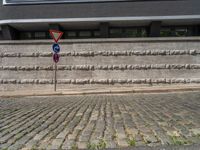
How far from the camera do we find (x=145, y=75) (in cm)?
1672

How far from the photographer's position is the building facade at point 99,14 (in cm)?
1947

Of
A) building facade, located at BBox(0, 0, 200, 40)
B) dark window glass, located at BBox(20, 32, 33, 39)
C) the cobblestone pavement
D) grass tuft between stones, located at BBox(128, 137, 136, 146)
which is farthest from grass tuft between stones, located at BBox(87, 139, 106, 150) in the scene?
dark window glass, located at BBox(20, 32, 33, 39)

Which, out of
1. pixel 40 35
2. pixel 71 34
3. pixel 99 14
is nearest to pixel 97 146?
pixel 99 14

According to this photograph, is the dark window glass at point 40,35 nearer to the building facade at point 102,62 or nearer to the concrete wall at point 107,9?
the concrete wall at point 107,9

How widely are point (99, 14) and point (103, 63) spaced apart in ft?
15.4

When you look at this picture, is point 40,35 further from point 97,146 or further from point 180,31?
point 97,146

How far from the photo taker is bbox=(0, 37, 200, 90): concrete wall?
16594 mm

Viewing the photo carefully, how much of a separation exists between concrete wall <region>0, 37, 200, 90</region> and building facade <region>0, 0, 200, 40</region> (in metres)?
3.28

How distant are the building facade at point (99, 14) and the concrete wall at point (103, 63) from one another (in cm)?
328

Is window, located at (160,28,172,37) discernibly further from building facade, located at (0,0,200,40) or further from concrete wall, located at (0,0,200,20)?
concrete wall, located at (0,0,200,20)

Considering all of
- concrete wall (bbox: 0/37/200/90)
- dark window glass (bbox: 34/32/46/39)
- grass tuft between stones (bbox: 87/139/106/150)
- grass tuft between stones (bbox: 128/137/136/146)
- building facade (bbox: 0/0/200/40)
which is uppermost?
building facade (bbox: 0/0/200/40)

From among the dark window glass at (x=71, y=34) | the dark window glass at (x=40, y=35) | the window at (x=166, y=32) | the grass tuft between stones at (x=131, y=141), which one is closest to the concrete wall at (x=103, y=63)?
the window at (x=166, y=32)

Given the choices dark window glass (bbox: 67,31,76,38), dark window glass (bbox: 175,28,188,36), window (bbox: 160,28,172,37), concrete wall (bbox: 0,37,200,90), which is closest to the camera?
concrete wall (bbox: 0,37,200,90)

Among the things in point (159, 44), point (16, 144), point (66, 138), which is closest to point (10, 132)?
point (16, 144)
